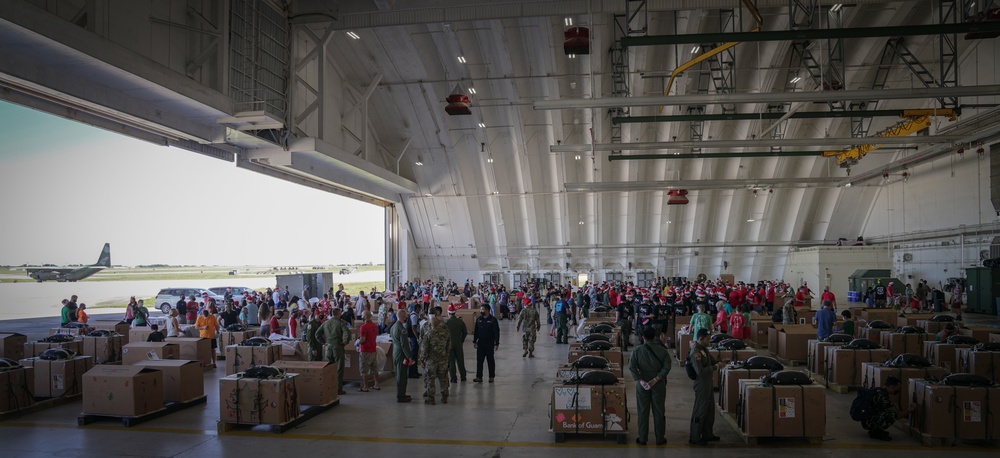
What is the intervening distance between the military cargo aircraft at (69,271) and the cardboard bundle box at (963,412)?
3648 cm

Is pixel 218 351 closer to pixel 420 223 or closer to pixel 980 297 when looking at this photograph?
pixel 420 223

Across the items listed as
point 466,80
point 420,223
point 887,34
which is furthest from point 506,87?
point 887,34

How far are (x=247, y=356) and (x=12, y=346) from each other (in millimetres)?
4911

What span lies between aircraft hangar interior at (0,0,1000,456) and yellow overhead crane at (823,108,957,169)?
117 millimetres

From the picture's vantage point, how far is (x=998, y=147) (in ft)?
71.4

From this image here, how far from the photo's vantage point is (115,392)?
332 inches

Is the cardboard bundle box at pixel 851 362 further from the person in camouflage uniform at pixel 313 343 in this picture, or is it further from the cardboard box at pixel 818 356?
the person in camouflage uniform at pixel 313 343

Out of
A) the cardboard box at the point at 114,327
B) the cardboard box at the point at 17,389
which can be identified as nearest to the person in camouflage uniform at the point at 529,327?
the cardboard box at the point at 17,389

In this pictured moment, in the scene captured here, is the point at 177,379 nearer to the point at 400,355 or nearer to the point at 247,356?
the point at 247,356

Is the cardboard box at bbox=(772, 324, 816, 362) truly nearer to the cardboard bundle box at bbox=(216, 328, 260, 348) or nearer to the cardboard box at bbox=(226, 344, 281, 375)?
the cardboard box at bbox=(226, 344, 281, 375)

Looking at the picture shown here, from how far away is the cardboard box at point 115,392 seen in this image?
27.5 feet

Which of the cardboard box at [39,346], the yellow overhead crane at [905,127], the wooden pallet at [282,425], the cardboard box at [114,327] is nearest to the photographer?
the wooden pallet at [282,425]

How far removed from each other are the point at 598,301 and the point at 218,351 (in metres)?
13.5

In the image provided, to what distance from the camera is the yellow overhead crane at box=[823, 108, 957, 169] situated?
65.4 ft
